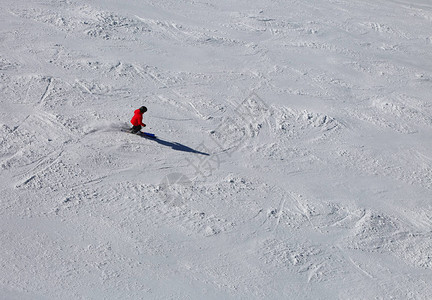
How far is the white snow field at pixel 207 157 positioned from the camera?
792cm

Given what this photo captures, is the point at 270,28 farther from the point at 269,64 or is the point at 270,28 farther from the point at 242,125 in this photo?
the point at 242,125

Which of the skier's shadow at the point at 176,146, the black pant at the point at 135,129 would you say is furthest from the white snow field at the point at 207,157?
the black pant at the point at 135,129

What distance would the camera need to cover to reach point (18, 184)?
862 cm

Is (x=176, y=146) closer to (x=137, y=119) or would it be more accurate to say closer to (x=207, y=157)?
(x=207, y=157)

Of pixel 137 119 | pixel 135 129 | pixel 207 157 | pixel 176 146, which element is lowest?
pixel 207 157

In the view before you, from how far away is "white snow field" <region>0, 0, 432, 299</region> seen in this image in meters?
7.92

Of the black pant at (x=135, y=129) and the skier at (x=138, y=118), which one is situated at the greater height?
the skier at (x=138, y=118)

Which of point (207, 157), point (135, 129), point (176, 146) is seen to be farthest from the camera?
point (176, 146)

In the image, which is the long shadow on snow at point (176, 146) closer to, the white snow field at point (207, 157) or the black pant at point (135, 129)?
the white snow field at point (207, 157)

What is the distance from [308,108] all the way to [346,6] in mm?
7525

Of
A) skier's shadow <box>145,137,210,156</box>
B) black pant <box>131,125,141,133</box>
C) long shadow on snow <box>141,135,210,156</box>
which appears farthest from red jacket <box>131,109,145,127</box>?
skier's shadow <box>145,137,210,156</box>

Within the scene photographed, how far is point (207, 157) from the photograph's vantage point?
10.0 meters

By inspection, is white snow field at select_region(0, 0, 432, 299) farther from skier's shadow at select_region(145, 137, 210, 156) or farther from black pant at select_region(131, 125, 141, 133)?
black pant at select_region(131, 125, 141, 133)

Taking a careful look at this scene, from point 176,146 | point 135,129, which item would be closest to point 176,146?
point 176,146
